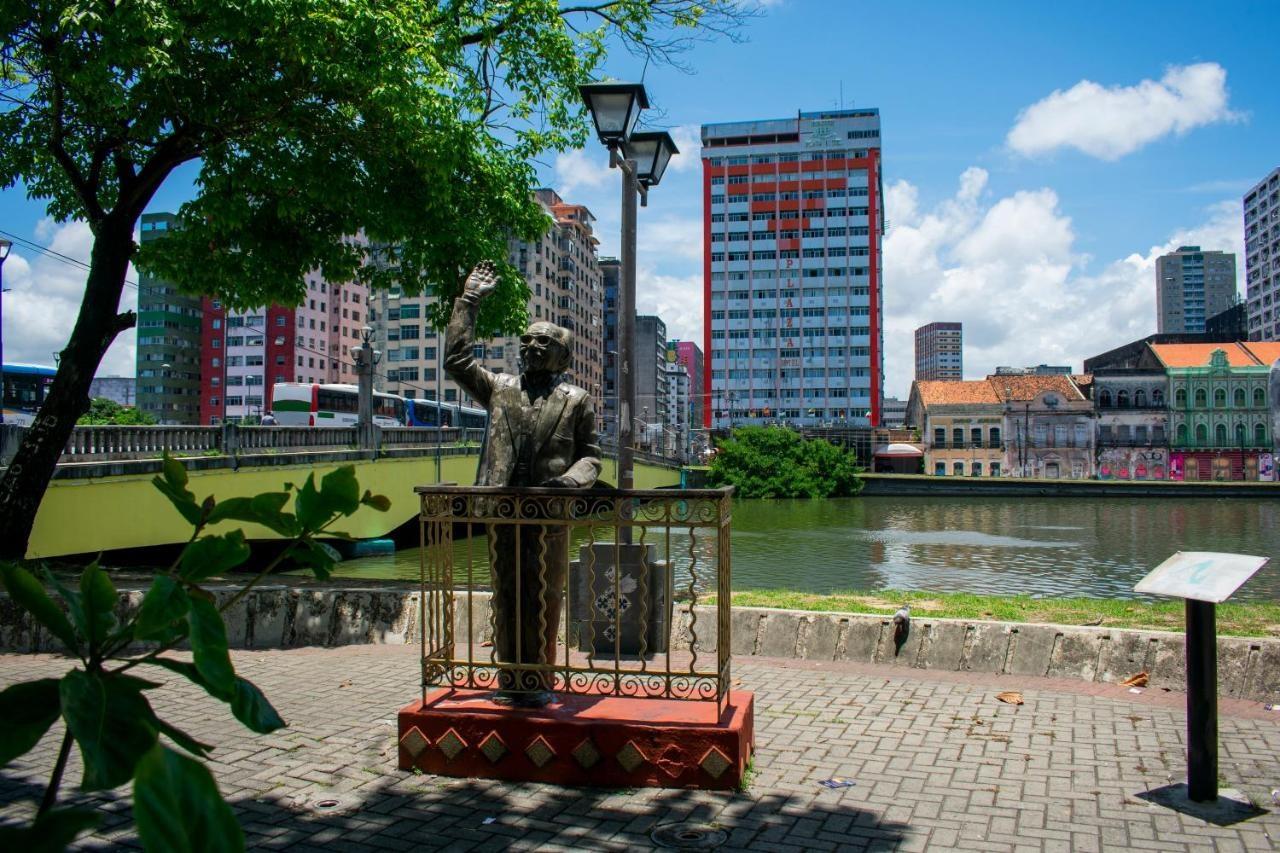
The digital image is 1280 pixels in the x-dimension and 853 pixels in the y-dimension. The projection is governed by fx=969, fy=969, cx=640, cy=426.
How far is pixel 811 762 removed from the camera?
5688mm

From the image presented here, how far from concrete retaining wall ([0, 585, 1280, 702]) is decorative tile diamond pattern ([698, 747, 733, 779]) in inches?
129

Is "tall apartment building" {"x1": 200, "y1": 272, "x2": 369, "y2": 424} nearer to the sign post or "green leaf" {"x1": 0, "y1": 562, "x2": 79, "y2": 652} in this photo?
the sign post

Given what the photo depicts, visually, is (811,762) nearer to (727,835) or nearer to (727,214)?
(727,835)

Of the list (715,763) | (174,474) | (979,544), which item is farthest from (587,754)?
(979,544)

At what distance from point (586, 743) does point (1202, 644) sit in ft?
10.8

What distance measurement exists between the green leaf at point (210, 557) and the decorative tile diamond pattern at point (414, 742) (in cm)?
465

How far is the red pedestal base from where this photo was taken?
→ 5219 millimetres

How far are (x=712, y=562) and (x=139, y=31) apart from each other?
15593mm

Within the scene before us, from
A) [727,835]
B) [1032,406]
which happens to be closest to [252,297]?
[727,835]

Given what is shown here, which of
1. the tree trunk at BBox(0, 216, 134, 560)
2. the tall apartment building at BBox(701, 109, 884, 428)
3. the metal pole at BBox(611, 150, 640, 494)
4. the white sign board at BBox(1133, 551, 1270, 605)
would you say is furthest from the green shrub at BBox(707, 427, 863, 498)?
the white sign board at BBox(1133, 551, 1270, 605)

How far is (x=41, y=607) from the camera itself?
994 millimetres

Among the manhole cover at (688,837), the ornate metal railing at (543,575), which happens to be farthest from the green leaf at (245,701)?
the ornate metal railing at (543,575)

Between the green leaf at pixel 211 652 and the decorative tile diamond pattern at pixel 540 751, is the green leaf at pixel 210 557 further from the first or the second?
the decorative tile diamond pattern at pixel 540 751

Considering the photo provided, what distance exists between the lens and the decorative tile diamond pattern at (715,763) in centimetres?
518
